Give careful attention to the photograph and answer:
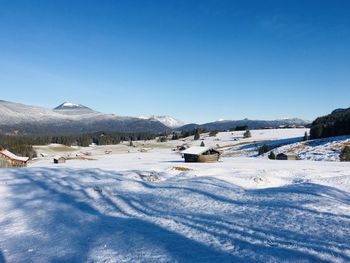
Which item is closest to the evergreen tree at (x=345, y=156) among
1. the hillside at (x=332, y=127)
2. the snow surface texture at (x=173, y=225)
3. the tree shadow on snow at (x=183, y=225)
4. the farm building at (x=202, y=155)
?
the farm building at (x=202, y=155)

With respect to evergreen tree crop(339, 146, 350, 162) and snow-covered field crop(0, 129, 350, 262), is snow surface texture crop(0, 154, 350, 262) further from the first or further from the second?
evergreen tree crop(339, 146, 350, 162)

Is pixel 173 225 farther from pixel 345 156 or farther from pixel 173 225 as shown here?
pixel 345 156

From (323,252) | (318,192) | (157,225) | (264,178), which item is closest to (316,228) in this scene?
(323,252)

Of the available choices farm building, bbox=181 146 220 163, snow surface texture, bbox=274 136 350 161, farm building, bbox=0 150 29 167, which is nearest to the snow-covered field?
farm building, bbox=181 146 220 163

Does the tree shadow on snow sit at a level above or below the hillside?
below

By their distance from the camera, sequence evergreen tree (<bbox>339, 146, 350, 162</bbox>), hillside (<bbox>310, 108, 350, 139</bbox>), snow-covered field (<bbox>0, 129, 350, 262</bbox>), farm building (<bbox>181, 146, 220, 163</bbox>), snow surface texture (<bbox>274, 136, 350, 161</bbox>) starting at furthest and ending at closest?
hillside (<bbox>310, 108, 350, 139</bbox>)
snow surface texture (<bbox>274, 136, 350, 161</bbox>)
farm building (<bbox>181, 146, 220, 163</bbox>)
evergreen tree (<bbox>339, 146, 350, 162</bbox>)
snow-covered field (<bbox>0, 129, 350, 262</bbox>)

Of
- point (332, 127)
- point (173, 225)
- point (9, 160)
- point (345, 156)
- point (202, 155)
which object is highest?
point (332, 127)

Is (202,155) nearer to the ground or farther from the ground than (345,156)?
farther from the ground

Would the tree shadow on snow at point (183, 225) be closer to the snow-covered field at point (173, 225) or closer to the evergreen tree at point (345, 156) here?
the snow-covered field at point (173, 225)

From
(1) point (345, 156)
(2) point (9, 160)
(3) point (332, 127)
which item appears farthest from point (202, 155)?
(3) point (332, 127)

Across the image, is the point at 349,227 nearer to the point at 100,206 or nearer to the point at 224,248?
the point at 224,248

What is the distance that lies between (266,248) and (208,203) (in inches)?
260

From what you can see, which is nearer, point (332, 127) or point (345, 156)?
point (345, 156)

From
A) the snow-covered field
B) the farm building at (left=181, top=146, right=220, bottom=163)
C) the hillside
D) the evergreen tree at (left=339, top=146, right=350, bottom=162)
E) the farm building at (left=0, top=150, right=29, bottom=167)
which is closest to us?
the snow-covered field
